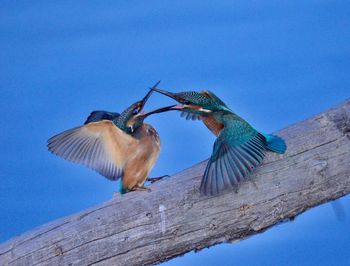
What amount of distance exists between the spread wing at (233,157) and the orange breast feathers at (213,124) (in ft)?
0.31

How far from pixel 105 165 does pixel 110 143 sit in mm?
91

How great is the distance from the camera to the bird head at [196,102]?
248 cm

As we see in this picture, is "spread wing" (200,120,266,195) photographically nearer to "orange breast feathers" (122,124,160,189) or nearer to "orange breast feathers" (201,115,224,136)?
"orange breast feathers" (201,115,224,136)

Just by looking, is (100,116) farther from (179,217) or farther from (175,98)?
(179,217)

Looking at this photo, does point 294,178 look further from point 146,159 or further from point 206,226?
point 146,159

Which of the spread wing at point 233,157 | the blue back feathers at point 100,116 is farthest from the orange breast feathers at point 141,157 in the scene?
the spread wing at point 233,157

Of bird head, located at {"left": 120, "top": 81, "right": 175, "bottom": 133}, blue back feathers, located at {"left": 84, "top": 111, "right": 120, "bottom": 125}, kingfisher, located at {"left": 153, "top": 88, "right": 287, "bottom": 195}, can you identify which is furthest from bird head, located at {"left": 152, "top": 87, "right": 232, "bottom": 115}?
blue back feathers, located at {"left": 84, "top": 111, "right": 120, "bottom": 125}

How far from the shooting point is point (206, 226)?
2289 mm

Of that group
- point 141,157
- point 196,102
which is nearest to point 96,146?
point 141,157

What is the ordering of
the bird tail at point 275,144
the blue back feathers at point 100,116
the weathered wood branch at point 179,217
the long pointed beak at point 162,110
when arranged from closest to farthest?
the weathered wood branch at point 179,217 → the bird tail at point 275,144 → the long pointed beak at point 162,110 → the blue back feathers at point 100,116

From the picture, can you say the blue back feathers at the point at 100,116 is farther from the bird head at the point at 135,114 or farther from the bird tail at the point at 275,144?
the bird tail at the point at 275,144

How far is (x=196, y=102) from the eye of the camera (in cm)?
248

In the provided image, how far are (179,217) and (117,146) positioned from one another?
49 cm

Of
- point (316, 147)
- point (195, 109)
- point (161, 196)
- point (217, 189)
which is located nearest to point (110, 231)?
point (161, 196)
